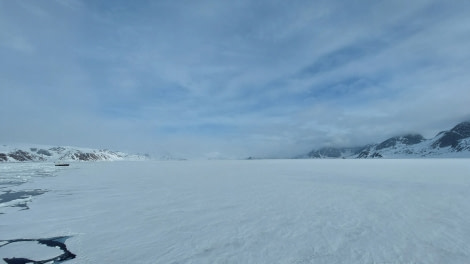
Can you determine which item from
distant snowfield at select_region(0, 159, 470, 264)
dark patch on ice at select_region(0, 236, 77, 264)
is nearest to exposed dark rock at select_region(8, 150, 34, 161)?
distant snowfield at select_region(0, 159, 470, 264)

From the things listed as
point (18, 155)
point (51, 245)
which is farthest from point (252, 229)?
point (18, 155)

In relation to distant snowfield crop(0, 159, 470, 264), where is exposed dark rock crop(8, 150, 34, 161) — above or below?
above

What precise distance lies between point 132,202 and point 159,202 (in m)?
1.47

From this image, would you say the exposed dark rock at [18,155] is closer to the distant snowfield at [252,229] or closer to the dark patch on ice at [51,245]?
the distant snowfield at [252,229]

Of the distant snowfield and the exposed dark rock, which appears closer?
the distant snowfield

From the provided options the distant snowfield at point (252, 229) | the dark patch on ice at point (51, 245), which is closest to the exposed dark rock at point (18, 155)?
the distant snowfield at point (252, 229)

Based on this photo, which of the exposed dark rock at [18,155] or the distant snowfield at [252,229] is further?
the exposed dark rock at [18,155]

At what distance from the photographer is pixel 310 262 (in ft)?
20.9

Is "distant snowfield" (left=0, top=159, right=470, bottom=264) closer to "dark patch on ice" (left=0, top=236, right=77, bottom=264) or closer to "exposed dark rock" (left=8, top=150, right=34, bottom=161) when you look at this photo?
"dark patch on ice" (left=0, top=236, right=77, bottom=264)

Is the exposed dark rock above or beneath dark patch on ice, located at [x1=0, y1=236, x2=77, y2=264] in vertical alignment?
above

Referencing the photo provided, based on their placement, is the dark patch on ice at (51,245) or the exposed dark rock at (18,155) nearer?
the dark patch on ice at (51,245)

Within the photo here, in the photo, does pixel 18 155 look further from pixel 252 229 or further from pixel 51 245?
pixel 252 229

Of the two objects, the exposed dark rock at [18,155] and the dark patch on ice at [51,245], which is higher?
the exposed dark rock at [18,155]

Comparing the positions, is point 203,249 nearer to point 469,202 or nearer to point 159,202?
point 159,202
